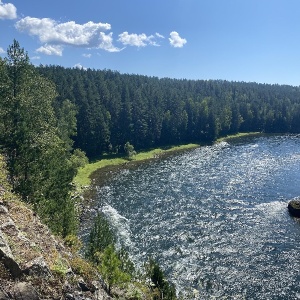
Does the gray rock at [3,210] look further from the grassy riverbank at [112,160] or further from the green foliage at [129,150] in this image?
the green foliage at [129,150]

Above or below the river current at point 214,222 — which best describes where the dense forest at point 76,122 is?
above

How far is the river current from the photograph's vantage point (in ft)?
147

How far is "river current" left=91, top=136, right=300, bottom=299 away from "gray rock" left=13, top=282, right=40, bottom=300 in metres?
29.8

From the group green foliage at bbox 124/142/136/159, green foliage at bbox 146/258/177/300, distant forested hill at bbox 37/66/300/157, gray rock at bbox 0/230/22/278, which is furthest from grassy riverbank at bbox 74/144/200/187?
gray rock at bbox 0/230/22/278

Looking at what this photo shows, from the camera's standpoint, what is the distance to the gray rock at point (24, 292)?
608 inches

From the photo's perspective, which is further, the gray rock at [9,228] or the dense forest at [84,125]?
the dense forest at [84,125]

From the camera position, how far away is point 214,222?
62094mm

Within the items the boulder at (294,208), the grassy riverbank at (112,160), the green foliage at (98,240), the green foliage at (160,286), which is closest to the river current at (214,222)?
the boulder at (294,208)

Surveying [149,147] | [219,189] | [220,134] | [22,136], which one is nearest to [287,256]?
[219,189]

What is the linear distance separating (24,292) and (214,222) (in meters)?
50.1

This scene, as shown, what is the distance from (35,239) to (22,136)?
19665 millimetres

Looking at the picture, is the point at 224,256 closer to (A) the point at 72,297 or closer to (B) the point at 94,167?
(A) the point at 72,297

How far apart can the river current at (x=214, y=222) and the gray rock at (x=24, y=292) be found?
29.8 meters

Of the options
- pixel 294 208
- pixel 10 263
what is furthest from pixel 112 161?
pixel 10 263
